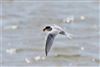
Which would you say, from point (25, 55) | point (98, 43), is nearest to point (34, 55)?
point (25, 55)

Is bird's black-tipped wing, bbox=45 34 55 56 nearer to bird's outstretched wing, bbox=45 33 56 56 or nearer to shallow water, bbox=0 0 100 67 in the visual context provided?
bird's outstretched wing, bbox=45 33 56 56

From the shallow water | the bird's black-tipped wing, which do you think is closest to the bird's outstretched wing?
the bird's black-tipped wing

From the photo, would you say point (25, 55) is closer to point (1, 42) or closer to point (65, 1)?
point (1, 42)

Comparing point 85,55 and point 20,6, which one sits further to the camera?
point 20,6

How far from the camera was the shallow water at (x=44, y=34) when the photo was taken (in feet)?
36.4

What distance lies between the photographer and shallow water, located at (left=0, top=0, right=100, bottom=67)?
11.1 metres

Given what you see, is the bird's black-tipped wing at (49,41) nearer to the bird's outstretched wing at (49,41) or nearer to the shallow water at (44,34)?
the bird's outstretched wing at (49,41)

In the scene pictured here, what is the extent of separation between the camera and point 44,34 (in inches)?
500

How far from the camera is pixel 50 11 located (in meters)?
15.1

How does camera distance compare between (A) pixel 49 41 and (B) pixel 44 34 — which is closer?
(A) pixel 49 41

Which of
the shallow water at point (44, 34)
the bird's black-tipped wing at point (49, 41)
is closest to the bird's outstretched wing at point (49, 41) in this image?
the bird's black-tipped wing at point (49, 41)

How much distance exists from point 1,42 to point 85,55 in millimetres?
2267

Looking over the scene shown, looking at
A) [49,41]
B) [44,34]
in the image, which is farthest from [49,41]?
[44,34]

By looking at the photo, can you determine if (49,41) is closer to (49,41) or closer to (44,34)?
(49,41)
